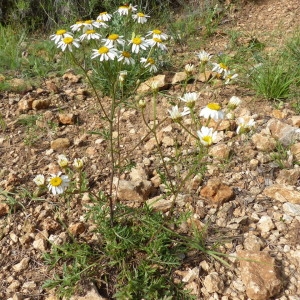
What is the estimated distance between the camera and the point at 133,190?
1856mm

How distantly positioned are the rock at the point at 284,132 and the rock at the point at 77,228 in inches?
50.9

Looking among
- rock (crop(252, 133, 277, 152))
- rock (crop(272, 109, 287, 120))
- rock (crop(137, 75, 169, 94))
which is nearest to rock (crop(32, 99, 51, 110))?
rock (crop(137, 75, 169, 94))

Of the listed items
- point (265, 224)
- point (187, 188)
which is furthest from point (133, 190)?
point (265, 224)

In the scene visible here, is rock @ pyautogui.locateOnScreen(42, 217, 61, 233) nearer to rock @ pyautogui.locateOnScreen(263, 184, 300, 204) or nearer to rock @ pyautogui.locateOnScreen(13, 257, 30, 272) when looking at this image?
rock @ pyautogui.locateOnScreen(13, 257, 30, 272)

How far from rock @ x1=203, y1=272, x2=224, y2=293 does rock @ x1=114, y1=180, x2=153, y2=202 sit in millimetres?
533

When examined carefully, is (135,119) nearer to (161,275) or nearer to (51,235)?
(51,235)

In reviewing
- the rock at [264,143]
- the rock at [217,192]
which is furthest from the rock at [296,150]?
the rock at [217,192]

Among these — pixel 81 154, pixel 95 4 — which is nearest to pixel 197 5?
pixel 95 4

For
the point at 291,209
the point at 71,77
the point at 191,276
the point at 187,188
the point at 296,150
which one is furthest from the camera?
the point at 71,77

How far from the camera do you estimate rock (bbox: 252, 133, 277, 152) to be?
2.15m

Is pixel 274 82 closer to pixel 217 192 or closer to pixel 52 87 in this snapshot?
pixel 217 192

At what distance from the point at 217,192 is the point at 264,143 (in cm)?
51

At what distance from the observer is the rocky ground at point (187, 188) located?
5.08 ft

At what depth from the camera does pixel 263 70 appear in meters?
2.68
